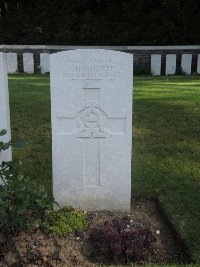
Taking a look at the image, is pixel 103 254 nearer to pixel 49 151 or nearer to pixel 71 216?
pixel 71 216

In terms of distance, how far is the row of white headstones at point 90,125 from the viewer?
3.66 m

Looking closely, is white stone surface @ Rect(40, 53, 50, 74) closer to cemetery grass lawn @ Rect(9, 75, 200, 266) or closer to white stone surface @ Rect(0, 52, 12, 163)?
cemetery grass lawn @ Rect(9, 75, 200, 266)

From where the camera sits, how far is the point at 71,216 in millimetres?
3707

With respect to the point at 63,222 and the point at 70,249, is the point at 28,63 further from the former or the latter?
the point at 70,249

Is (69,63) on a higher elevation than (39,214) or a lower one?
higher

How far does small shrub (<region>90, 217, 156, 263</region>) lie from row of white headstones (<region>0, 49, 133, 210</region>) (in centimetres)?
53

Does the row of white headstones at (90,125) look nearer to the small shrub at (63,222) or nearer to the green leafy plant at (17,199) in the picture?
the small shrub at (63,222)

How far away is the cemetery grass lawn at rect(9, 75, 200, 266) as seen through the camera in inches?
162

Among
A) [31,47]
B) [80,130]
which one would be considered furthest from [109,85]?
[31,47]

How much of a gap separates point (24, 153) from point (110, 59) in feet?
7.02

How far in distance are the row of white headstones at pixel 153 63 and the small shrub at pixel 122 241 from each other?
10138mm
